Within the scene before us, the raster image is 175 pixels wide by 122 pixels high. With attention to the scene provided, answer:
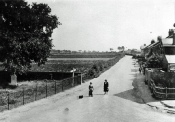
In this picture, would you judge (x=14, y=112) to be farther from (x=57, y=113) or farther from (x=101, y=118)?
(x=101, y=118)

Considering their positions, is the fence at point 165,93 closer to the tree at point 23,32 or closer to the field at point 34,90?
the field at point 34,90

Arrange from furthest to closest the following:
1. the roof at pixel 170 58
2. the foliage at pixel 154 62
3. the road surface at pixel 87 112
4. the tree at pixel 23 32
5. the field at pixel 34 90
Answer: the foliage at pixel 154 62
the roof at pixel 170 58
the tree at pixel 23 32
the field at pixel 34 90
the road surface at pixel 87 112

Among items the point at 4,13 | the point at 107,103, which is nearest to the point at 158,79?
the point at 107,103

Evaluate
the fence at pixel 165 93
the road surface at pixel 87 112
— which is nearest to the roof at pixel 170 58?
the fence at pixel 165 93

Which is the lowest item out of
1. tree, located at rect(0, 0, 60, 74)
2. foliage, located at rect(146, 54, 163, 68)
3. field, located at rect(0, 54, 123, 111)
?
field, located at rect(0, 54, 123, 111)

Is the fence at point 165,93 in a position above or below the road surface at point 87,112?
above

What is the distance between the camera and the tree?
2862 centimetres

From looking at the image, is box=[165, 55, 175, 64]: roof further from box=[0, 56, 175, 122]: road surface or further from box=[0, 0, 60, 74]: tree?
box=[0, 56, 175, 122]: road surface

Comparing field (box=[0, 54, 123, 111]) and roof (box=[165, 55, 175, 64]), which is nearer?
field (box=[0, 54, 123, 111])

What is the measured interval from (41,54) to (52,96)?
432 inches

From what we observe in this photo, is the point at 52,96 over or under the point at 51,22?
under

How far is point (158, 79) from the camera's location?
25.3m

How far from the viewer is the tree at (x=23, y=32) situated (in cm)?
2862

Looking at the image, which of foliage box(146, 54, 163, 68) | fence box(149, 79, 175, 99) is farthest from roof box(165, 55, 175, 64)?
fence box(149, 79, 175, 99)
